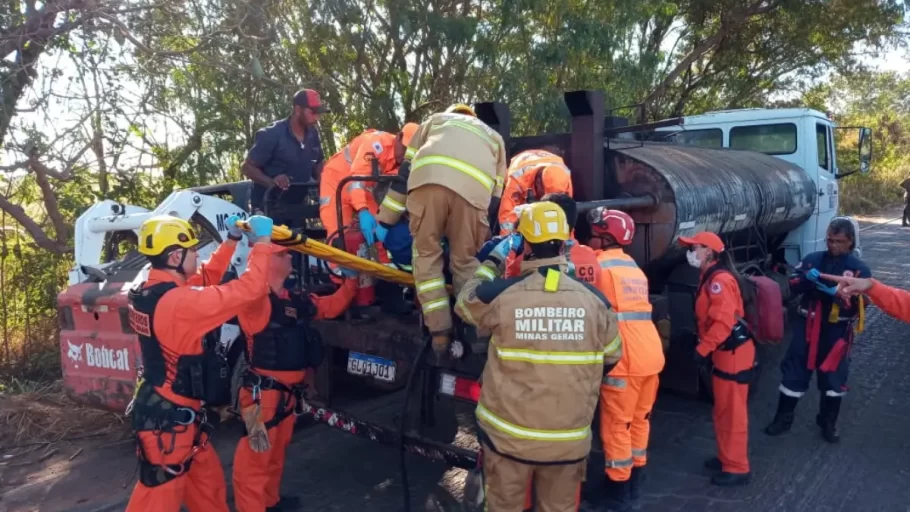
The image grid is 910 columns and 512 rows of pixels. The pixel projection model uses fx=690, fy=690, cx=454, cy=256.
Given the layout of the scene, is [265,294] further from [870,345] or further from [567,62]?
[567,62]

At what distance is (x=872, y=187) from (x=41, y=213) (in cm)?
2624

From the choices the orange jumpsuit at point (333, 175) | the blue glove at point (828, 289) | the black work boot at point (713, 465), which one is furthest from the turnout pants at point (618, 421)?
the orange jumpsuit at point (333, 175)

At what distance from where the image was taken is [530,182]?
4199mm

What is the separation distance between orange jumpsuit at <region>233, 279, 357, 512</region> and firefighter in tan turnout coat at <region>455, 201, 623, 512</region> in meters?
1.28

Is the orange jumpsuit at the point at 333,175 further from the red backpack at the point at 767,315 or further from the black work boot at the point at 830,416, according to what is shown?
the black work boot at the point at 830,416

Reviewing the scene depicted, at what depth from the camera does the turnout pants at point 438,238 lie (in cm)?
332

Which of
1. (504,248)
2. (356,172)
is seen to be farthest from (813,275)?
(356,172)

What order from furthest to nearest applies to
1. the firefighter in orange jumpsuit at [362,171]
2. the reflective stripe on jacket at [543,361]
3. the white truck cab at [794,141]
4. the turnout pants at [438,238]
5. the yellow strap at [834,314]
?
the white truck cab at [794,141], the yellow strap at [834,314], the firefighter in orange jumpsuit at [362,171], the turnout pants at [438,238], the reflective stripe on jacket at [543,361]

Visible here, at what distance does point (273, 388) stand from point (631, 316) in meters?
1.94

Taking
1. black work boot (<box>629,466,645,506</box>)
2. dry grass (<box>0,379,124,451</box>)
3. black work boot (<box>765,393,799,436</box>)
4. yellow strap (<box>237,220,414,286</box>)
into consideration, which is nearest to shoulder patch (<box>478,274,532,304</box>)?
yellow strap (<box>237,220,414,286</box>)

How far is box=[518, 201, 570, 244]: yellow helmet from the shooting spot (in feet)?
9.23

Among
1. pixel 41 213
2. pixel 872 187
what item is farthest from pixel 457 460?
pixel 872 187

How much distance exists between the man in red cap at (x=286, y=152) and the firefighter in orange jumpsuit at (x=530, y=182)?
6.11ft

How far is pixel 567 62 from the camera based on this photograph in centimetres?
928
